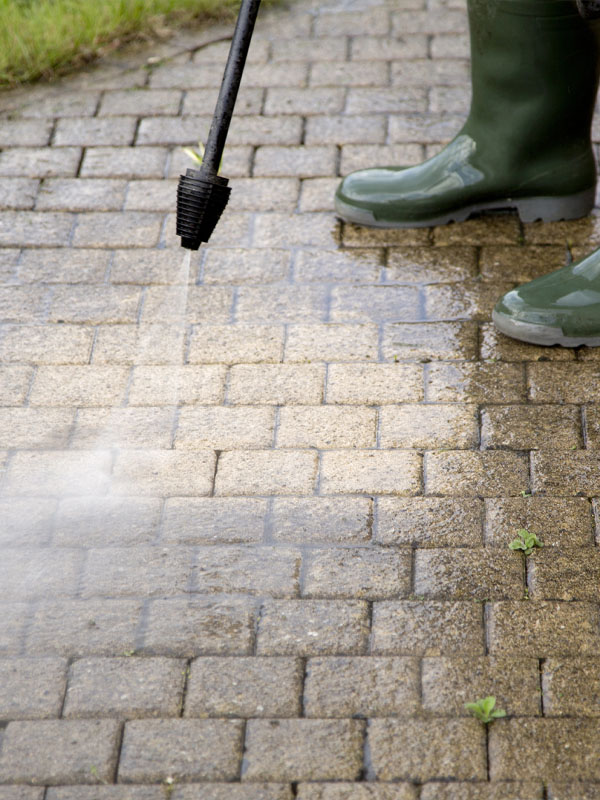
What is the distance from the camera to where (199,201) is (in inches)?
101

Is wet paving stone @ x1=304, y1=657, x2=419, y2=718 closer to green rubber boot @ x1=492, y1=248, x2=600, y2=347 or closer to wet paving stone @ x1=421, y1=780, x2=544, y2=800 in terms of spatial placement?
wet paving stone @ x1=421, y1=780, x2=544, y2=800

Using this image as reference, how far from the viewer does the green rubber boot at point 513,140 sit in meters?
3.22

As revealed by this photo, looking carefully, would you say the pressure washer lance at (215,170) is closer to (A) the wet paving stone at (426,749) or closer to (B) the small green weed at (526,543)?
(B) the small green weed at (526,543)

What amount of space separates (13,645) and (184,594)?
379 mm

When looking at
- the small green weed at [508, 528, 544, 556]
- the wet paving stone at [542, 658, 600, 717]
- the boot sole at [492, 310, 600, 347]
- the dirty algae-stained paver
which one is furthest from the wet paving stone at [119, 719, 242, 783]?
the boot sole at [492, 310, 600, 347]

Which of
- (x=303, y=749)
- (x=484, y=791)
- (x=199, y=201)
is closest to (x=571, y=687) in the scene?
(x=484, y=791)

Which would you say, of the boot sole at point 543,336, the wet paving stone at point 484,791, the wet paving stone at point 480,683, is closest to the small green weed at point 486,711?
the wet paving stone at point 480,683

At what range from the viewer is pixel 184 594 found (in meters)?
2.28

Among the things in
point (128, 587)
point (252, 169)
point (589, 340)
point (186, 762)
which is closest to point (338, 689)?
point (186, 762)

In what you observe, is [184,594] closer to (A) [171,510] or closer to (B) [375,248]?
(A) [171,510]

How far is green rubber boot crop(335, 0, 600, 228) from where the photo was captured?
3.22 m

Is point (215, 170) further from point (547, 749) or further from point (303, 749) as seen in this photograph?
point (547, 749)

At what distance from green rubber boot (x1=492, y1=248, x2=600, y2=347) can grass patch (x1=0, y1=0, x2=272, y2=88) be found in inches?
106

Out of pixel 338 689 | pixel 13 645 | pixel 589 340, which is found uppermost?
pixel 13 645
